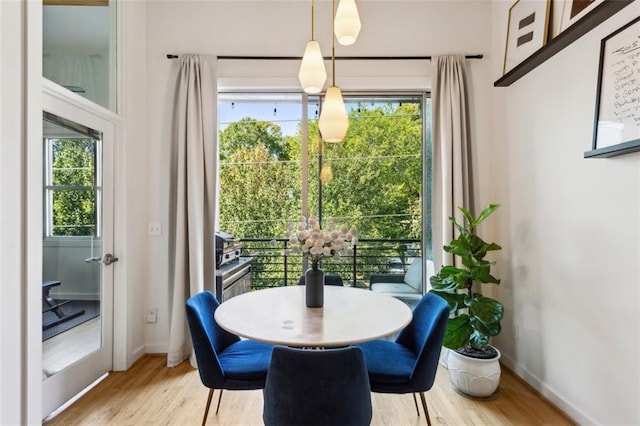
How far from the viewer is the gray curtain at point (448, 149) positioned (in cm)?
273

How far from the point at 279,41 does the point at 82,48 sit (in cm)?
149

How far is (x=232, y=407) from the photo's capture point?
6.96 feet

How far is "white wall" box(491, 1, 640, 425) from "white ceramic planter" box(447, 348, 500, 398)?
37cm

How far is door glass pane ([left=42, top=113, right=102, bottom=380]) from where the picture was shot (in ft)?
6.66

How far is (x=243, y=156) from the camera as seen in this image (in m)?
3.20

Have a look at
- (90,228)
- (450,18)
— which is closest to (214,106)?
(90,228)

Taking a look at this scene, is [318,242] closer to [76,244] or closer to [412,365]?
[412,365]

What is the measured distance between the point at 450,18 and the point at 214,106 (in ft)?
7.28

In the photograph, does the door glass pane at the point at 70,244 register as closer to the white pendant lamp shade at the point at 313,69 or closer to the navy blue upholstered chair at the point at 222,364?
the navy blue upholstered chair at the point at 222,364

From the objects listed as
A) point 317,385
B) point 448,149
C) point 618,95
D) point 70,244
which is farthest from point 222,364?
point 618,95

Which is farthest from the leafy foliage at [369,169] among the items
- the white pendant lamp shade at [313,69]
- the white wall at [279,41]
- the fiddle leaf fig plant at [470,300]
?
the white pendant lamp shade at [313,69]

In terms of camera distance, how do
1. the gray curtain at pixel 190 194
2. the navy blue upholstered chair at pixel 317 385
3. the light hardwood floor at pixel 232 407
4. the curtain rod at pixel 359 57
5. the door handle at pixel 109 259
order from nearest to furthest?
the navy blue upholstered chair at pixel 317 385
the light hardwood floor at pixel 232 407
the door handle at pixel 109 259
the gray curtain at pixel 190 194
the curtain rod at pixel 359 57

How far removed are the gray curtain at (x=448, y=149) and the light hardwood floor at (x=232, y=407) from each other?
102 centimetres
